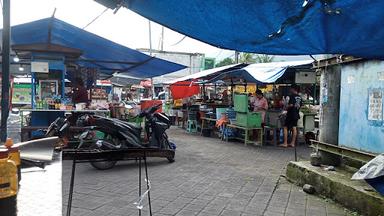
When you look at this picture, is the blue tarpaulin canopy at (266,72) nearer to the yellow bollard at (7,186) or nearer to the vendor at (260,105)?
the vendor at (260,105)

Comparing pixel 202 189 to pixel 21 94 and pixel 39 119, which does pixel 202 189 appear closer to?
pixel 39 119

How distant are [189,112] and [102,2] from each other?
1280 cm

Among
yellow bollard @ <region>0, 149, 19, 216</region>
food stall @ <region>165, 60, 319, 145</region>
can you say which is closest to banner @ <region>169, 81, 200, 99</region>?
food stall @ <region>165, 60, 319, 145</region>

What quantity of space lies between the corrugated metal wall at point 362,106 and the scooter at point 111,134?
12.6 ft

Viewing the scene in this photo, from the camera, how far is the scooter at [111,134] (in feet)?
24.7

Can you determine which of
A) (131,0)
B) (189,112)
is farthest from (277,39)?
(189,112)

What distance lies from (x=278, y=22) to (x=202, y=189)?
11.9 feet

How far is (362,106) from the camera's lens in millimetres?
5957

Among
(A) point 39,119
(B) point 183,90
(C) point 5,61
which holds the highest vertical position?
(C) point 5,61

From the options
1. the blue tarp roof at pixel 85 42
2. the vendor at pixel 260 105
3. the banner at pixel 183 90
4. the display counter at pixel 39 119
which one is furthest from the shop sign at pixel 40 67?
the banner at pixel 183 90

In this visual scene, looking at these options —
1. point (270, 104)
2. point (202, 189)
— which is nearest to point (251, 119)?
point (270, 104)

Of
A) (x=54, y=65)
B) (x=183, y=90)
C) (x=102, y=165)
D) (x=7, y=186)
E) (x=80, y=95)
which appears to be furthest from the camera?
(x=183, y=90)

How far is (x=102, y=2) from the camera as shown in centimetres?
312

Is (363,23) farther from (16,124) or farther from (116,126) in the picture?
(16,124)
